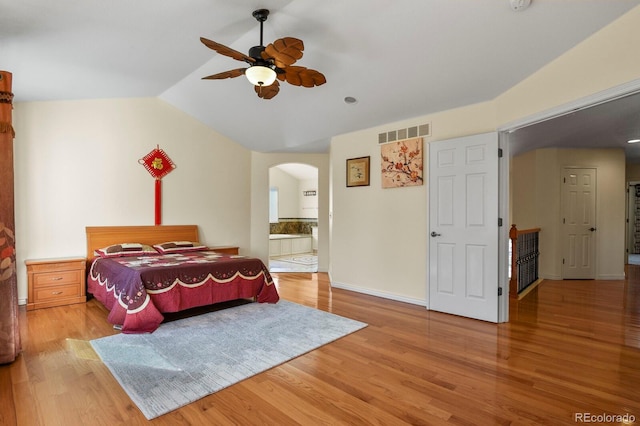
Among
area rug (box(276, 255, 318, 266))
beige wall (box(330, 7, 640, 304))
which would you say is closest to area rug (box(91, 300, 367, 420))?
beige wall (box(330, 7, 640, 304))

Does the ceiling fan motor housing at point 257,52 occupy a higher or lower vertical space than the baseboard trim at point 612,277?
higher

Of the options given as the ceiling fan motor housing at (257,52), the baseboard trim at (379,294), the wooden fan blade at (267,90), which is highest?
the ceiling fan motor housing at (257,52)

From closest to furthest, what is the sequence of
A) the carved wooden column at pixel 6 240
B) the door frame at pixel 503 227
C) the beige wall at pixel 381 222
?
the carved wooden column at pixel 6 240, the door frame at pixel 503 227, the beige wall at pixel 381 222

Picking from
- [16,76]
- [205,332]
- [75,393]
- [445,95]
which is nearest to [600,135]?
[445,95]

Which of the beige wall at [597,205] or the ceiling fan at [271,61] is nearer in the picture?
the ceiling fan at [271,61]

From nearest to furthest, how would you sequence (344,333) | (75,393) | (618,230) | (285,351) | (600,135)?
(75,393) → (285,351) → (344,333) → (600,135) → (618,230)

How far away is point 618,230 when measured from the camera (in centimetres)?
616

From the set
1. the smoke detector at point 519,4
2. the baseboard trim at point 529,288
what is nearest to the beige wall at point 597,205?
the baseboard trim at point 529,288

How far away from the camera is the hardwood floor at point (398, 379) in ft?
6.39

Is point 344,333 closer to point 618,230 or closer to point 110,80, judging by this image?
point 110,80

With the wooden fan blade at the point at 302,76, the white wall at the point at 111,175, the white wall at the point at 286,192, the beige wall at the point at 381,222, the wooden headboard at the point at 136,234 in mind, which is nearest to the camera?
the wooden fan blade at the point at 302,76

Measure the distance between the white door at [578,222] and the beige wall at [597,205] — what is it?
9 centimetres

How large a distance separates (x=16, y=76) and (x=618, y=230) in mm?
9438

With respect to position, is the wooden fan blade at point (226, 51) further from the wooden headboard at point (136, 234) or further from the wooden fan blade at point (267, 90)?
the wooden headboard at point (136, 234)
